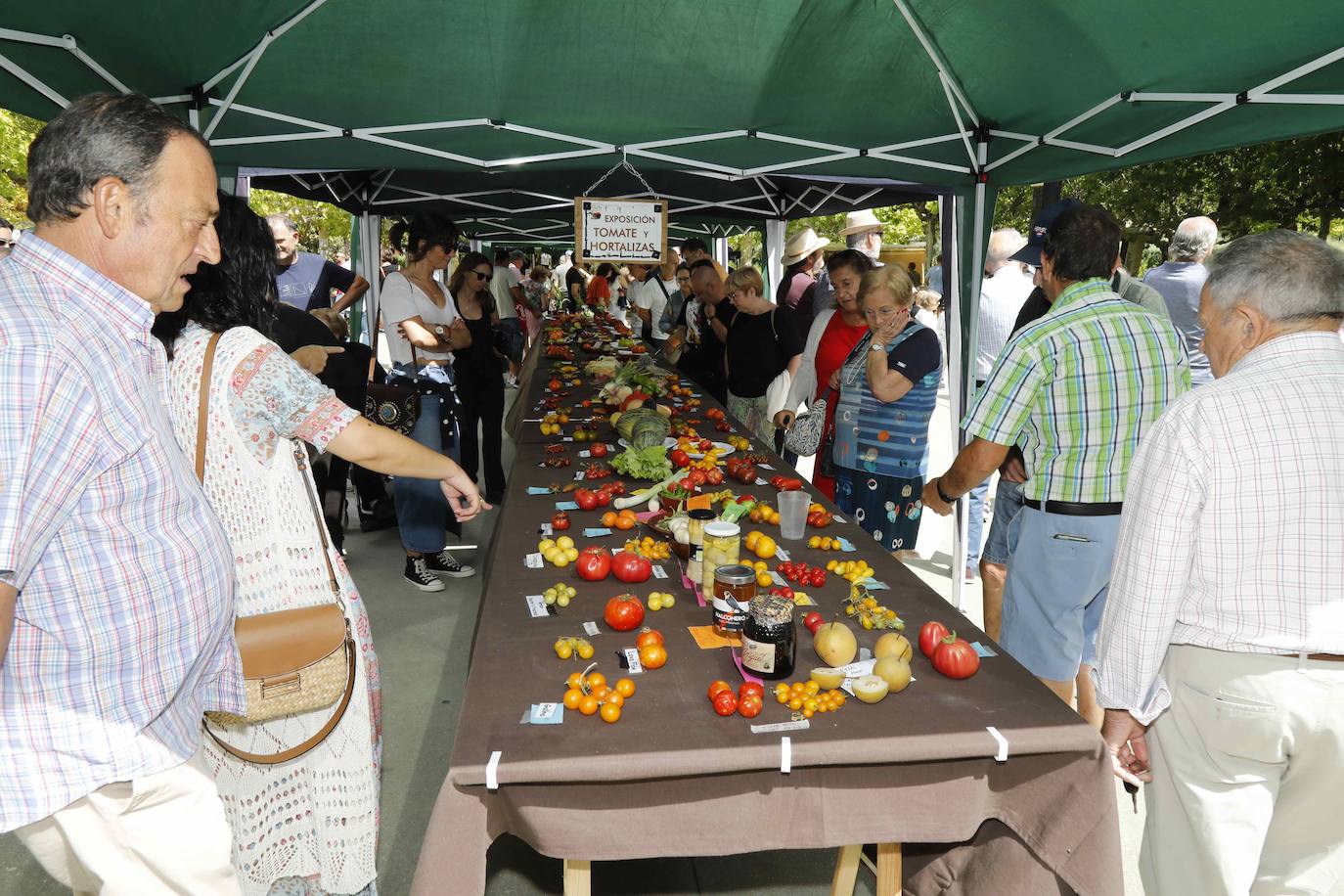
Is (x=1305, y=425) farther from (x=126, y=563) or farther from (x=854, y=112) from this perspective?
(x=854, y=112)

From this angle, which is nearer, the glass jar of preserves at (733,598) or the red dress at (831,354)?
the glass jar of preserves at (733,598)

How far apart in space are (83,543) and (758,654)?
130 centimetres

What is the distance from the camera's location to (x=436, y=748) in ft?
10.9

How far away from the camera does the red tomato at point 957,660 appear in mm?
1923

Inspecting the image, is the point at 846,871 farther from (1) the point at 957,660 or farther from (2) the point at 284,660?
(2) the point at 284,660

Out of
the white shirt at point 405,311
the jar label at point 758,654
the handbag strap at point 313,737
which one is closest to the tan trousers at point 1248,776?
the jar label at point 758,654

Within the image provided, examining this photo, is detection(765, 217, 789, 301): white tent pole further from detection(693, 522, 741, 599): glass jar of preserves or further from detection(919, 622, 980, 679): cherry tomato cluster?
detection(919, 622, 980, 679): cherry tomato cluster

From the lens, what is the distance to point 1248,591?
5.82ft

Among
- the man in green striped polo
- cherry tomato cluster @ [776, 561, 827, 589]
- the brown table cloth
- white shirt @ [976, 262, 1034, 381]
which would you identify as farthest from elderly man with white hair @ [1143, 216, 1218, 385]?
the brown table cloth

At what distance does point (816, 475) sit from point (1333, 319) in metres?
2.78

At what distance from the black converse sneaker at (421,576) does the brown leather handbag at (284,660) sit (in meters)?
3.02

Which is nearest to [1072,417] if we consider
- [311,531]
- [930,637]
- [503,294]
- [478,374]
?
[930,637]

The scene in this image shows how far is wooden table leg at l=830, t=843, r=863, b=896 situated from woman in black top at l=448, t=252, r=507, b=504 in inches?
186

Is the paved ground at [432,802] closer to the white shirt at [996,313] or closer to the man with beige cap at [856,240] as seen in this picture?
A: the white shirt at [996,313]
